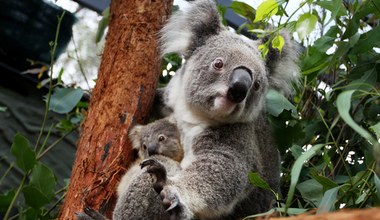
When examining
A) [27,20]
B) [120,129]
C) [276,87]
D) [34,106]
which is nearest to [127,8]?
[120,129]

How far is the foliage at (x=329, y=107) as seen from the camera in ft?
8.38

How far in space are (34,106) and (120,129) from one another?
381 cm

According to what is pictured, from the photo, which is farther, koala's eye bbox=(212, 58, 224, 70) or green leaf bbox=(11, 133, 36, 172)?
green leaf bbox=(11, 133, 36, 172)

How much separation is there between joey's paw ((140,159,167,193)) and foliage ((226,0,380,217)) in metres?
0.59

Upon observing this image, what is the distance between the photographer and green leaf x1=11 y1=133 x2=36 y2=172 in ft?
11.3

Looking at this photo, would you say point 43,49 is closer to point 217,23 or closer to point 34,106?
point 34,106

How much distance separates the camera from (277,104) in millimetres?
3352

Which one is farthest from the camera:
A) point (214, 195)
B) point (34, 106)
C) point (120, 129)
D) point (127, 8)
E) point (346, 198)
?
point (34, 106)

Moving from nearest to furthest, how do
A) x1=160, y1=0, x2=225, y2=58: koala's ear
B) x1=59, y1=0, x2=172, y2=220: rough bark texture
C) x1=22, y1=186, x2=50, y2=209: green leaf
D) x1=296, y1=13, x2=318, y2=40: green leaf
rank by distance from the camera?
1. x1=296, y1=13, x2=318, y2=40: green leaf
2. x1=59, y1=0, x2=172, y2=220: rough bark texture
3. x1=22, y1=186, x2=50, y2=209: green leaf
4. x1=160, y1=0, x2=225, y2=58: koala's ear

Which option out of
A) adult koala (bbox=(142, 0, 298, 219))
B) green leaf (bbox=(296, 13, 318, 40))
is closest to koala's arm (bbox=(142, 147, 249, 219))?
adult koala (bbox=(142, 0, 298, 219))

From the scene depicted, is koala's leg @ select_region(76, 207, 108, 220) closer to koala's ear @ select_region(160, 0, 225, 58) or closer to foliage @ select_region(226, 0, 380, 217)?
foliage @ select_region(226, 0, 380, 217)

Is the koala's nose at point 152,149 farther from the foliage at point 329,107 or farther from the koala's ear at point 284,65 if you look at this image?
the koala's ear at point 284,65

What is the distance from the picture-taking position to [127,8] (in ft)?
11.4

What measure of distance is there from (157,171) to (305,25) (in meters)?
0.93
